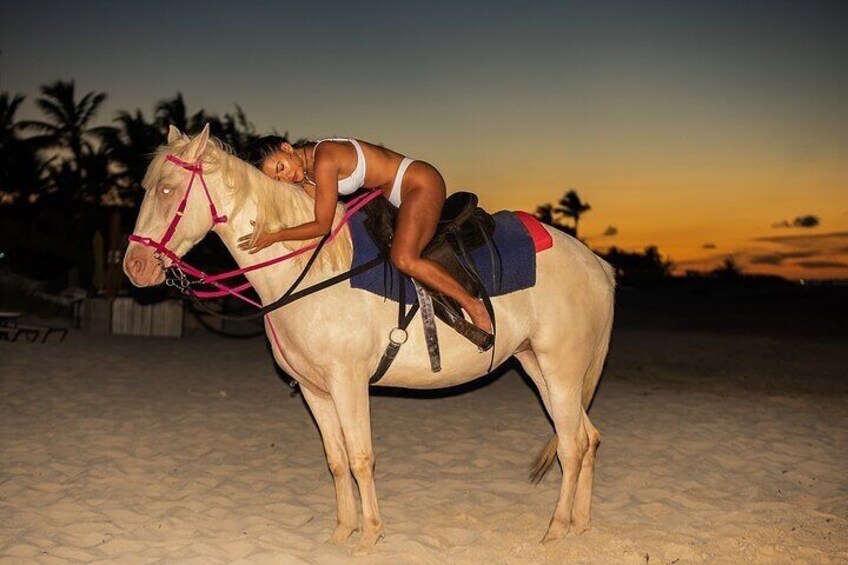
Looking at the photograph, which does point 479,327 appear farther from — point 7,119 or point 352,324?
point 7,119

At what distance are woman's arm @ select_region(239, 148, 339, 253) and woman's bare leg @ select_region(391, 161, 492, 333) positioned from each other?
0.43 meters

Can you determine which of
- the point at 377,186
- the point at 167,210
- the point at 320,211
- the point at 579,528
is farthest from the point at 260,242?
the point at 579,528

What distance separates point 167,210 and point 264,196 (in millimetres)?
542

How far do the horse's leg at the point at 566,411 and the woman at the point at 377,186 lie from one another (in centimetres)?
67

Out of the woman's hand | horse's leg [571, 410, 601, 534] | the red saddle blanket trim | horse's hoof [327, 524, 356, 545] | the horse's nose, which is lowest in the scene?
horse's hoof [327, 524, 356, 545]

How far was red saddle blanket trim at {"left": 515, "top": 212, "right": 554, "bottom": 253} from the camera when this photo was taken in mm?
4898

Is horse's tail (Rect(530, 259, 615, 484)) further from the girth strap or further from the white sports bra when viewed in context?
the white sports bra

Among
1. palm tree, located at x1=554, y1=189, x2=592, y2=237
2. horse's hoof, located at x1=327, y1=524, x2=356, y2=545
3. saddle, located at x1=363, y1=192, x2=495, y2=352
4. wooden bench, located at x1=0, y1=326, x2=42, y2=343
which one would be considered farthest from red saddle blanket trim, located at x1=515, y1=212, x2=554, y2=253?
palm tree, located at x1=554, y1=189, x2=592, y2=237

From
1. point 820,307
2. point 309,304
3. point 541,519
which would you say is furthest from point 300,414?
point 820,307

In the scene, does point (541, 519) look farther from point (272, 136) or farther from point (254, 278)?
point (272, 136)

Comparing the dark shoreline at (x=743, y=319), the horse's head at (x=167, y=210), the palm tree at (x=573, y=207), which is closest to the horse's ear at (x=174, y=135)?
the horse's head at (x=167, y=210)

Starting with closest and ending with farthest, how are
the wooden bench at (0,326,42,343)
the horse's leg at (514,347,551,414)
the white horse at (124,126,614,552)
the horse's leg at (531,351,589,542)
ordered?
1. the white horse at (124,126,614,552)
2. the horse's leg at (531,351,589,542)
3. the horse's leg at (514,347,551,414)
4. the wooden bench at (0,326,42,343)

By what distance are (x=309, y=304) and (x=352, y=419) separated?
73cm

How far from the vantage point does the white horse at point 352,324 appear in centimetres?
405
